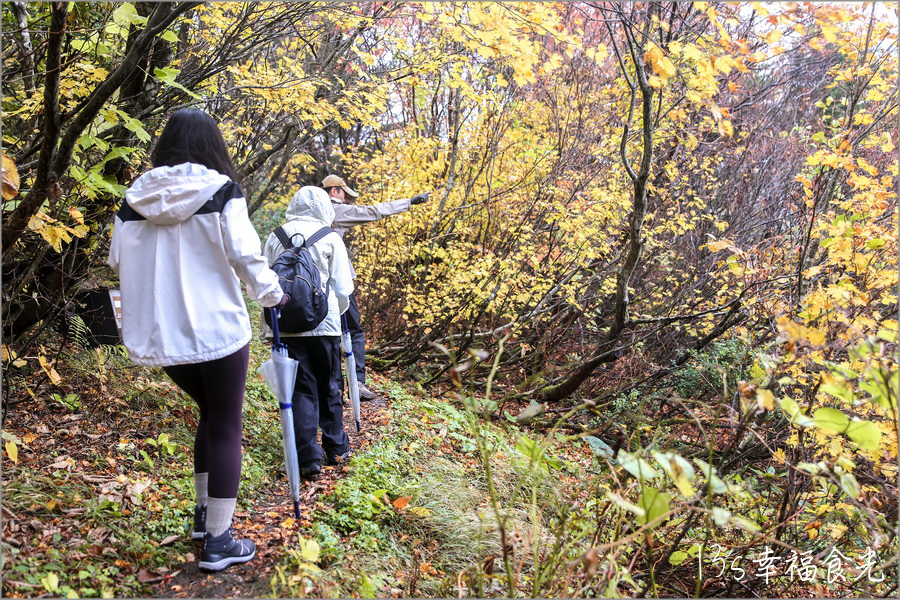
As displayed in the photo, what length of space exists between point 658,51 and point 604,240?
→ 4.60m

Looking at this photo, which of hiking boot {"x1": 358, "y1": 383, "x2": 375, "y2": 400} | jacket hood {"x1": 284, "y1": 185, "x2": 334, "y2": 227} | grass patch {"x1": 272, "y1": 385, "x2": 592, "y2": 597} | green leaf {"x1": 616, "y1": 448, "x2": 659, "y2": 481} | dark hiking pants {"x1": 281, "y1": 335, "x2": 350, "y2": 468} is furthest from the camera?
hiking boot {"x1": 358, "y1": 383, "x2": 375, "y2": 400}

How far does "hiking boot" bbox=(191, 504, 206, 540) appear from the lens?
2926mm

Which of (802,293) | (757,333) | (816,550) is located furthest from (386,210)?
(757,333)

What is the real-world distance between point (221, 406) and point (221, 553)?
679mm

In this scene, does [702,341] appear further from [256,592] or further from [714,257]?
[256,592]

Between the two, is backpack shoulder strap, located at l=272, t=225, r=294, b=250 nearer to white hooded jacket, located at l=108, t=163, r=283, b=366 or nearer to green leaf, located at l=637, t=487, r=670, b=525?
white hooded jacket, located at l=108, t=163, r=283, b=366

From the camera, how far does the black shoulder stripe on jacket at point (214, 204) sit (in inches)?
101

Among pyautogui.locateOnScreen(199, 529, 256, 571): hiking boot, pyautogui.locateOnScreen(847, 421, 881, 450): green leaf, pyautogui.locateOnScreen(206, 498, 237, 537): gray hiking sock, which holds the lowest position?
pyautogui.locateOnScreen(199, 529, 256, 571): hiking boot

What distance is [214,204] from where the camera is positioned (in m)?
2.57

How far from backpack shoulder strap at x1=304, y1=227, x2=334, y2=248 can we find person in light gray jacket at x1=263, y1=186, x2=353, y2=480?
2cm

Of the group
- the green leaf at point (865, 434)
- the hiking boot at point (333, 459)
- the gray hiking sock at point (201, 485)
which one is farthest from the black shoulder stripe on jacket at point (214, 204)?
the green leaf at point (865, 434)

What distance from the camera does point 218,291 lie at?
2.63 metres

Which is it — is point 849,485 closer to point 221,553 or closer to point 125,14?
point 221,553

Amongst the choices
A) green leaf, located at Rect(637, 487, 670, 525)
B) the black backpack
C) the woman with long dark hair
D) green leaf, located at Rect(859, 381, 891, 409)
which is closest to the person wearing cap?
the black backpack
